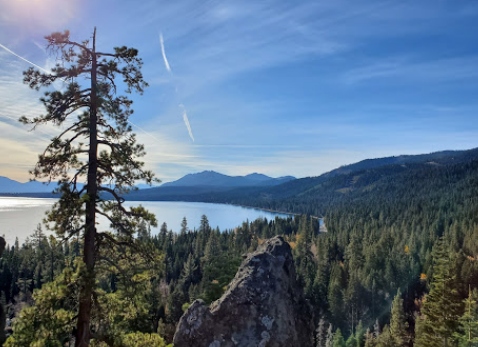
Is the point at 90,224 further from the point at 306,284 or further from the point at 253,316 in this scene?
the point at 306,284

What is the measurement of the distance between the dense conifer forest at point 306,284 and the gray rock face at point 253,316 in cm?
229

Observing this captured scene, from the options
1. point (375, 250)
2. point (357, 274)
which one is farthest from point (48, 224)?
point (375, 250)

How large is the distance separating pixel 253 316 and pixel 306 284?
76.1m

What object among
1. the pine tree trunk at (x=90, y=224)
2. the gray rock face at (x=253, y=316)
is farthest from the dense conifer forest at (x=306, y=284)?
the gray rock face at (x=253, y=316)

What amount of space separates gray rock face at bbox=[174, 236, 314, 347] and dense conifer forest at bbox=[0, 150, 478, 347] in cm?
229

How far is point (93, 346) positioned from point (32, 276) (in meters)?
103

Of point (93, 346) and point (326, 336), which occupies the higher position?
point (93, 346)

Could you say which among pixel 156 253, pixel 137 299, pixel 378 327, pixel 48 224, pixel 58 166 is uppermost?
pixel 58 166

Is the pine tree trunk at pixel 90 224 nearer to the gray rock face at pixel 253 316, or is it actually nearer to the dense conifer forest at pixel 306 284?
the dense conifer forest at pixel 306 284

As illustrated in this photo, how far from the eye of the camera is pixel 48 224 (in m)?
12.0

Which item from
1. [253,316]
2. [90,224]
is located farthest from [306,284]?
[90,224]

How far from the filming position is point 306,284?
3455 inches

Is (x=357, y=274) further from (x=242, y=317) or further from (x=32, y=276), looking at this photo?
(x=32, y=276)


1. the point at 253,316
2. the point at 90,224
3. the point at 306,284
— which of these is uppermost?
the point at 90,224
